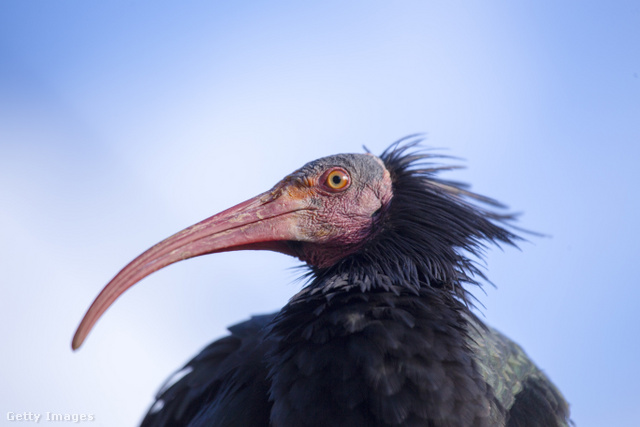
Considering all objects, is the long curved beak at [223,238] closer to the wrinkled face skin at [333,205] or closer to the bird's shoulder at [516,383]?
the wrinkled face skin at [333,205]

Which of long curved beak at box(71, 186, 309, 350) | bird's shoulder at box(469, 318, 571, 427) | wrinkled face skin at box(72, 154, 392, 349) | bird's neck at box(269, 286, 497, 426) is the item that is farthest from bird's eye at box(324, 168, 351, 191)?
bird's shoulder at box(469, 318, 571, 427)

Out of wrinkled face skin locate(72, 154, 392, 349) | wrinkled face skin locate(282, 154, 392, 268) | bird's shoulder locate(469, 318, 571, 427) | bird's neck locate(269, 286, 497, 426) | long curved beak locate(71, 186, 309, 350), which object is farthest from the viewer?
wrinkled face skin locate(282, 154, 392, 268)

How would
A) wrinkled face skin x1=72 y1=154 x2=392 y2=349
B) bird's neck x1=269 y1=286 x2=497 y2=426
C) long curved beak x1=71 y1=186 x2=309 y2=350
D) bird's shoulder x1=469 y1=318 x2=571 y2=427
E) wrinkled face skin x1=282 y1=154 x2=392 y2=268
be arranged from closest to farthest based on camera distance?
1. bird's neck x1=269 y1=286 x2=497 y2=426
2. bird's shoulder x1=469 y1=318 x2=571 y2=427
3. long curved beak x1=71 y1=186 x2=309 y2=350
4. wrinkled face skin x1=72 y1=154 x2=392 y2=349
5. wrinkled face skin x1=282 y1=154 x2=392 y2=268

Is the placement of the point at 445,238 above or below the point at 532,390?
above

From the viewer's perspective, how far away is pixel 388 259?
13.9 ft

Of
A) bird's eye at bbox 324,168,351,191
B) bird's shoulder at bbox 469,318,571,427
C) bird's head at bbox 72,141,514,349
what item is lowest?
bird's shoulder at bbox 469,318,571,427

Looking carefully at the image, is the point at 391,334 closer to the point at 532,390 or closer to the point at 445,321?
the point at 445,321

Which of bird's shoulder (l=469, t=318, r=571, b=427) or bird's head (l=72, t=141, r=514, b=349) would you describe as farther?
bird's head (l=72, t=141, r=514, b=349)

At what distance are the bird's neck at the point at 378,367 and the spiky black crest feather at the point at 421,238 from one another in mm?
293

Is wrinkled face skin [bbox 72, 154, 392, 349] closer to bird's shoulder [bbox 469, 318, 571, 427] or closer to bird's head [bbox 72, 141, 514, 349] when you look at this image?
bird's head [bbox 72, 141, 514, 349]

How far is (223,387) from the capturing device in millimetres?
4406

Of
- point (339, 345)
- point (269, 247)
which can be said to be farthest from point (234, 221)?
point (339, 345)

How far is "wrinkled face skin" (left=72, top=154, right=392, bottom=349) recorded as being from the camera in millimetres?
4293

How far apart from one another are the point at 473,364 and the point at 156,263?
196 centimetres
